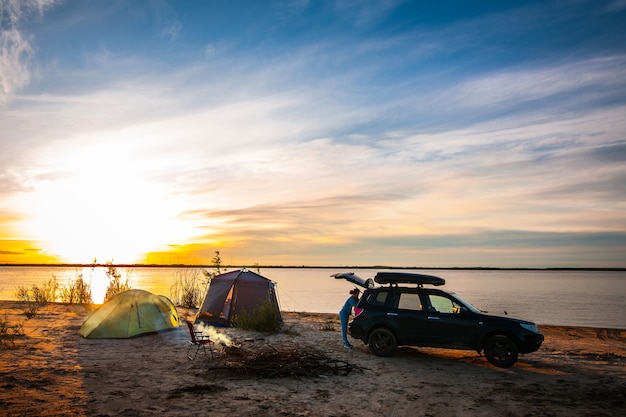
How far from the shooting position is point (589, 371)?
10984 mm

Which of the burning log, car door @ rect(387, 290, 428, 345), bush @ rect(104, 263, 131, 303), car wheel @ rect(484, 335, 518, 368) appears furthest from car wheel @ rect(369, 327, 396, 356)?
bush @ rect(104, 263, 131, 303)

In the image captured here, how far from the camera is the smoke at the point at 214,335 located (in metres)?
14.2

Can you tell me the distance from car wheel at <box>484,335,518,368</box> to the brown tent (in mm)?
9081

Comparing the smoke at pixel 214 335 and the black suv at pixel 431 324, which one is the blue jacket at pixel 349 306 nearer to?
the black suv at pixel 431 324

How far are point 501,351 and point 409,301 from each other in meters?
2.64

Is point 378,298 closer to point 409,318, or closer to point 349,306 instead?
point 409,318

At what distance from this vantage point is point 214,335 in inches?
616

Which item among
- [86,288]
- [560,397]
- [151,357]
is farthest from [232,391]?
[86,288]

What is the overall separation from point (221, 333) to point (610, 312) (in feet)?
105

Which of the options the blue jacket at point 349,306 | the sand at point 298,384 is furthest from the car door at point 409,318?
the blue jacket at point 349,306

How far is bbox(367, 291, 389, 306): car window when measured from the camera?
12.8m

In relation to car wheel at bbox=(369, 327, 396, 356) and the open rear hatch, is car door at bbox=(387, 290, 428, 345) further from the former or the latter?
the open rear hatch

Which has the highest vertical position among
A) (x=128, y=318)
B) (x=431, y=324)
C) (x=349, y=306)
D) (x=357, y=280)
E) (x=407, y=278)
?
(x=407, y=278)

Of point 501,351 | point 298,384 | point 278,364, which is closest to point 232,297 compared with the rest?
point 278,364
